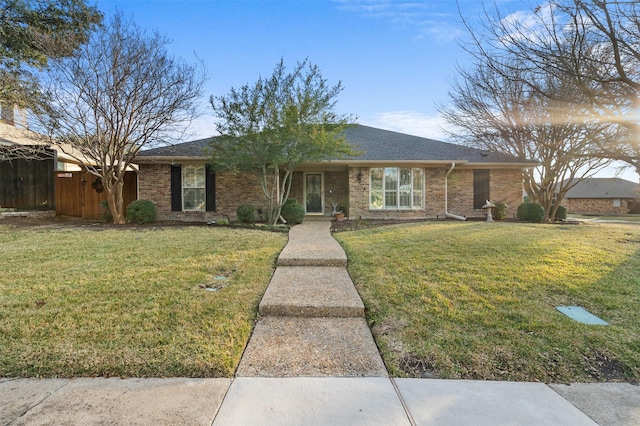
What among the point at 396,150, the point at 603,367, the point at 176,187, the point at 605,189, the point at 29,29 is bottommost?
the point at 603,367

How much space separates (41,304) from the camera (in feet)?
12.2

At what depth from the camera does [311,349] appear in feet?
9.66

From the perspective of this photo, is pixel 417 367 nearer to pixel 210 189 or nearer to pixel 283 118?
pixel 283 118

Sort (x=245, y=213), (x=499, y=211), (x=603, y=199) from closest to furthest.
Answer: (x=245, y=213) → (x=499, y=211) → (x=603, y=199)

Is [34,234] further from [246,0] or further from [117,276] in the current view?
[246,0]

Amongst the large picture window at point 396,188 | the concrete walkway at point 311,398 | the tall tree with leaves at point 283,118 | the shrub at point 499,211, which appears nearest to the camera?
the concrete walkway at point 311,398

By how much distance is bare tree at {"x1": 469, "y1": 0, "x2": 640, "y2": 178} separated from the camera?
175 inches

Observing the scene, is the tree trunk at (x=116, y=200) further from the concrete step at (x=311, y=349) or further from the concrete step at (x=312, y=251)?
the concrete step at (x=311, y=349)

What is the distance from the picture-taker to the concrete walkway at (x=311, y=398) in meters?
2.06

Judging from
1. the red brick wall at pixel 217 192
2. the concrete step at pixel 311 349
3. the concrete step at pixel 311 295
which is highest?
the red brick wall at pixel 217 192

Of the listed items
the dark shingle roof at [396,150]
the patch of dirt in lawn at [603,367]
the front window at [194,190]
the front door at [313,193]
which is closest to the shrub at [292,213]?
the front door at [313,193]

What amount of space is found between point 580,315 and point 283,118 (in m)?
8.19

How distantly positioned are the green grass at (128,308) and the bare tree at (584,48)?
5.25 m

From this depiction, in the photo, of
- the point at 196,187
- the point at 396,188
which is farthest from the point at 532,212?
the point at 196,187
